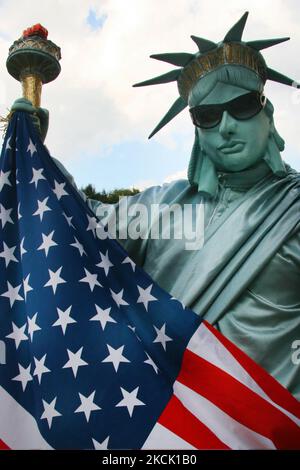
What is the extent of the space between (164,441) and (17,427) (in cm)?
89

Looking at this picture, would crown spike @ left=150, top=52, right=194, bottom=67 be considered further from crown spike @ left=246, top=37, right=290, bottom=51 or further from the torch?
the torch

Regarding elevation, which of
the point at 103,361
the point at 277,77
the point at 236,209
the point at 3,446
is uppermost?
the point at 277,77

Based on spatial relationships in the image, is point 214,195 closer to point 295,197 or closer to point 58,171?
point 295,197

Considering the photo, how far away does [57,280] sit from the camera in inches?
154

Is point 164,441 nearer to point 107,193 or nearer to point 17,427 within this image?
point 17,427

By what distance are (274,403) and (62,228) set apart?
191 cm

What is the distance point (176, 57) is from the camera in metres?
5.21

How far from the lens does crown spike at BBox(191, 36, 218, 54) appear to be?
16.6 ft

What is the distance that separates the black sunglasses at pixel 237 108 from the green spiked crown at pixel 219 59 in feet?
1.05

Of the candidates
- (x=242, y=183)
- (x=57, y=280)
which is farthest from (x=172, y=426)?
(x=242, y=183)

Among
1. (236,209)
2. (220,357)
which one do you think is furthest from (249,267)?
(220,357)

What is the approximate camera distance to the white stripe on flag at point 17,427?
11.1 ft

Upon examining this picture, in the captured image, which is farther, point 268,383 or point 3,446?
point 268,383

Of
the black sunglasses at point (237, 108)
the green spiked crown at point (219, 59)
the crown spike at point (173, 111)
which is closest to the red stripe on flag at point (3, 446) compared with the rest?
the black sunglasses at point (237, 108)
